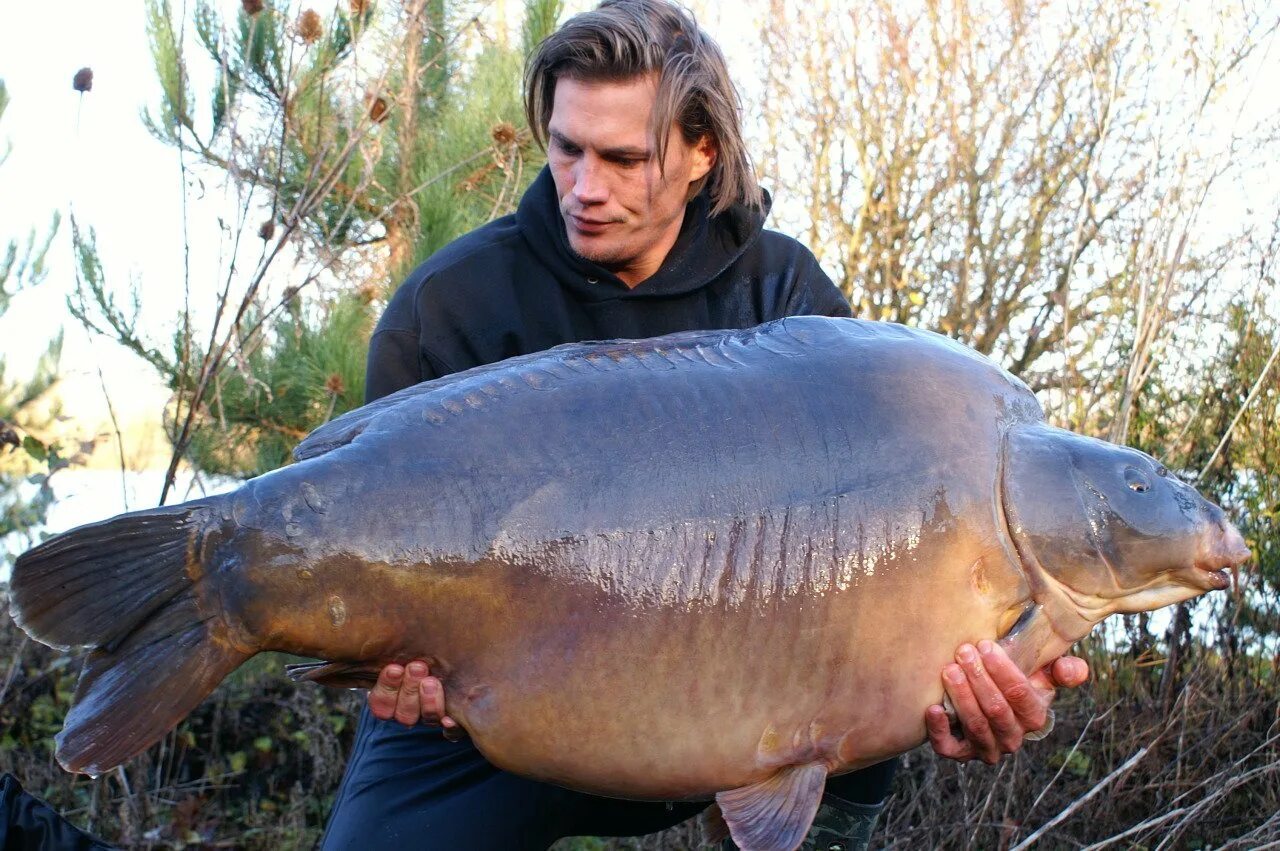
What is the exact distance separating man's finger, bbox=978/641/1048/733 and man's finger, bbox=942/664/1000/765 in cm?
4

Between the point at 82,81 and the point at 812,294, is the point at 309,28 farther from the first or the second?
the point at 812,294

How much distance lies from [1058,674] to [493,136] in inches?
107

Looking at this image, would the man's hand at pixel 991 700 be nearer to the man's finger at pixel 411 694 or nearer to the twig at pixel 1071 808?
the man's finger at pixel 411 694

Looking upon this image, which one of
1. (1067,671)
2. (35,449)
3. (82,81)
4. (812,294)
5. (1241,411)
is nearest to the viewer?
(1067,671)

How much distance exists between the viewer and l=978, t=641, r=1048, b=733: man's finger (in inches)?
73.6

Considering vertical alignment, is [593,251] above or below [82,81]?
below

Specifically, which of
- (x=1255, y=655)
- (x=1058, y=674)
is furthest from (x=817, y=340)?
(x=1255, y=655)

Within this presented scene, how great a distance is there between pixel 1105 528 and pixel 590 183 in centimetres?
117

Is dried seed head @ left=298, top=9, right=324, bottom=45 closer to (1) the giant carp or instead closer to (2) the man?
(2) the man

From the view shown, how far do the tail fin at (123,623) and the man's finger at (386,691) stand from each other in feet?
0.75

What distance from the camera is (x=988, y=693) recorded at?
1894 millimetres

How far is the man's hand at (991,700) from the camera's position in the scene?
187 cm

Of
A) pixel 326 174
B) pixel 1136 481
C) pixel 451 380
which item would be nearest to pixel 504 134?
pixel 326 174

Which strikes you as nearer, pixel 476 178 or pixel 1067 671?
pixel 1067 671
